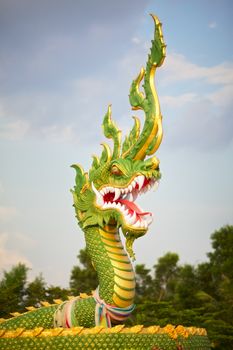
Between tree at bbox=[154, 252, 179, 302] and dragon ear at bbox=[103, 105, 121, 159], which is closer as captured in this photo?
dragon ear at bbox=[103, 105, 121, 159]

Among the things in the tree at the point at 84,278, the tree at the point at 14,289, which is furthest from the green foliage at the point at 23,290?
the tree at the point at 84,278

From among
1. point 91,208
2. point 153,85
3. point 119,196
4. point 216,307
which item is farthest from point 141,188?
point 216,307

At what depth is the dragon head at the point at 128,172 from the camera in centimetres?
750

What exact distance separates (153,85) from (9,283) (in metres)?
9.83

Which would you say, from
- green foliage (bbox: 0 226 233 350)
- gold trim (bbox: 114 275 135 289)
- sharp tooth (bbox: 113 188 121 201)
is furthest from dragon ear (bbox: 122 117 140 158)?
green foliage (bbox: 0 226 233 350)

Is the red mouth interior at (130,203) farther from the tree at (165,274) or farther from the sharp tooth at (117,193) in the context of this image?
the tree at (165,274)

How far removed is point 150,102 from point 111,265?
254 cm

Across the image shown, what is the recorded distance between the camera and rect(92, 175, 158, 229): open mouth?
7438 mm

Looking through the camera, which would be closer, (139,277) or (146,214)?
(146,214)

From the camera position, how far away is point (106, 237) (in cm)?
786

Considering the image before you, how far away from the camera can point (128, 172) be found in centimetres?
759

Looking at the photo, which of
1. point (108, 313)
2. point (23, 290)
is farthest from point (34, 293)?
point (108, 313)

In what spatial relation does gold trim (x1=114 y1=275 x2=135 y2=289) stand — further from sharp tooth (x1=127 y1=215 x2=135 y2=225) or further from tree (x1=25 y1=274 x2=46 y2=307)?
tree (x1=25 y1=274 x2=46 y2=307)

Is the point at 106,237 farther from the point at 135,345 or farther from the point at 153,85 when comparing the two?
the point at 153,85
